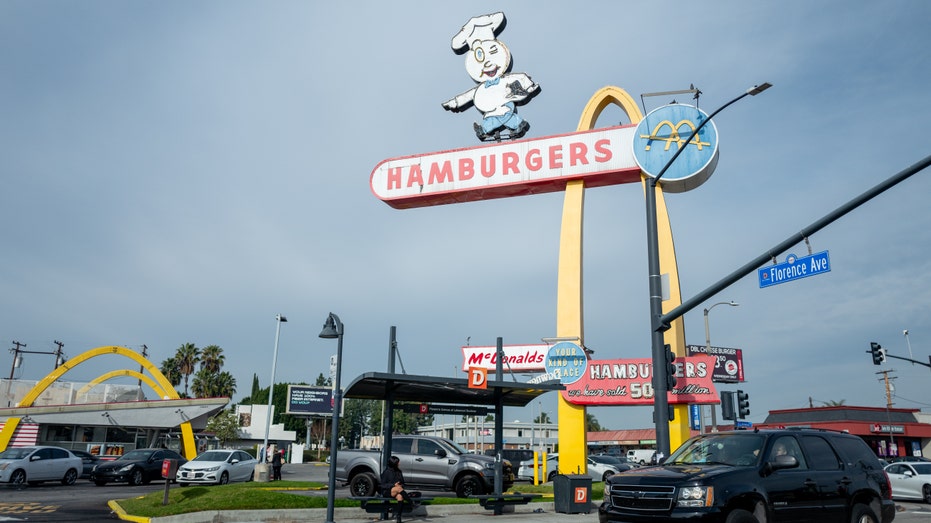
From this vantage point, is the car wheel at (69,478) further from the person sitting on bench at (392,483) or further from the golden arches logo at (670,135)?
the golden arches logo at (670,135)

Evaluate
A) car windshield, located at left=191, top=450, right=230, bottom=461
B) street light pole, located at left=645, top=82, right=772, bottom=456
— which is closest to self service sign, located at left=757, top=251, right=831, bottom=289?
street light pole, located at left=645, top=82, right=772, bottom=456

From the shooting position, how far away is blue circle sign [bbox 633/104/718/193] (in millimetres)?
22750

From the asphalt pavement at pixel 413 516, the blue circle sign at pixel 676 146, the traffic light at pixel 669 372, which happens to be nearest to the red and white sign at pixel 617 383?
the asphalt pavement at pixel 413 516

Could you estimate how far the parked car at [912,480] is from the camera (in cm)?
2277

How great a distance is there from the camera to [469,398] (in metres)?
18.2

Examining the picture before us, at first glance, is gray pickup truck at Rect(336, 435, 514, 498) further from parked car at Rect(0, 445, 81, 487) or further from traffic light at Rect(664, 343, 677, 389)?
parked car at Rect(0, 445, 81, 487)

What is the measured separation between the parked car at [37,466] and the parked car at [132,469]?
96 centimetres

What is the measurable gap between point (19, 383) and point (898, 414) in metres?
74.5

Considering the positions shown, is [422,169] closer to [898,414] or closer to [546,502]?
[546,502]

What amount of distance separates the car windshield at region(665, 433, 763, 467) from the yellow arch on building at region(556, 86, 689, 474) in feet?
40.0

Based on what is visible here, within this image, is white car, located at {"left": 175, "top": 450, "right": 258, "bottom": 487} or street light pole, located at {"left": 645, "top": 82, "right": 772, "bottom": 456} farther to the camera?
white car, located at {"left": 175, "top": 450, "right": 258, "bottom": 487}

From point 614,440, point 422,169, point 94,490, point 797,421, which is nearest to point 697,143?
point 422,169

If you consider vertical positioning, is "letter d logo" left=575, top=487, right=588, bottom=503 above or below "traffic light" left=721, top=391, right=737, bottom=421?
below

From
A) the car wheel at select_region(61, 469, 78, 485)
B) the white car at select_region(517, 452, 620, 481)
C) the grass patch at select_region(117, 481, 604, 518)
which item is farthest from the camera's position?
the white car at select_region(517, 452, 620, 481)
